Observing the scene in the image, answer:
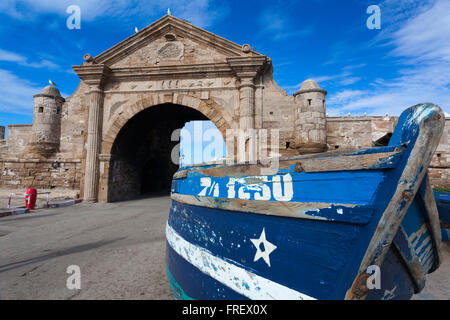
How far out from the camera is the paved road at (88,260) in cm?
242

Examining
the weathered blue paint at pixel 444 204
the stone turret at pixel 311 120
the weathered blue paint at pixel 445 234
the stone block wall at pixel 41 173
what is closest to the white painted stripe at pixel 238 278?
the weathered blue paint at pixel 445 234

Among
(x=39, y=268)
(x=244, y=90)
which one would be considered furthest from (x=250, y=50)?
(x=39, y=268)

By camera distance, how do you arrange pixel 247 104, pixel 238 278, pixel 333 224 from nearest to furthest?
pixel 333 224
pixel 238 278
pixel 247 104

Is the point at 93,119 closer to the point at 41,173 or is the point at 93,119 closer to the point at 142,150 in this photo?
the point at 142,150

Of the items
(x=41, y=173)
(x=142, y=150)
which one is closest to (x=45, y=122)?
(x=41, y=173)

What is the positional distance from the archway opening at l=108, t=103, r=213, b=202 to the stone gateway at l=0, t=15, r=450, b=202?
81 mm

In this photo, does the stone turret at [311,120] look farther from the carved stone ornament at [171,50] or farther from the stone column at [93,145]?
the stone column at [93,145]

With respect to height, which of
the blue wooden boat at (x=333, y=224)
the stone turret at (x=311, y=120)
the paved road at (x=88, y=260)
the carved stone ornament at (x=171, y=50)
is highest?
the carved stone ornament at (x=171, y=50)

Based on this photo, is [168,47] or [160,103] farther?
[168,47]

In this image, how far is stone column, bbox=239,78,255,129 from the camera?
26.5 ft

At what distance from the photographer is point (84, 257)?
334 centimetres

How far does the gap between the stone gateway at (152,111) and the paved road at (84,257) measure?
4108 millimetres

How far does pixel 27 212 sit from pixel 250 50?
8.56 metres

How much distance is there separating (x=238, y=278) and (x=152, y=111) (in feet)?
30.2
